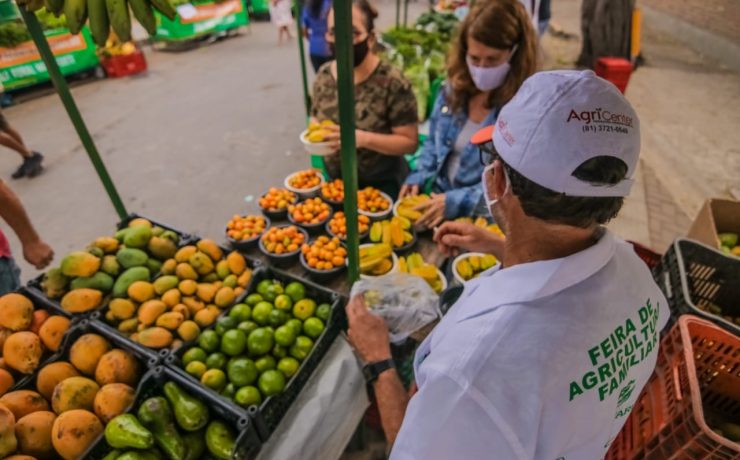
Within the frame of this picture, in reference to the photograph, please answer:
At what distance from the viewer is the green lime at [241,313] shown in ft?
6.49

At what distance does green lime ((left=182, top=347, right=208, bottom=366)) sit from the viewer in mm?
1804

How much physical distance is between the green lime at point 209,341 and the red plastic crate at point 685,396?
2.06 meters

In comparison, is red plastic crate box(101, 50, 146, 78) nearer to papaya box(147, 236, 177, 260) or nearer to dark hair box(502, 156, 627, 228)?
papaya box(147, 236, 177, 260)

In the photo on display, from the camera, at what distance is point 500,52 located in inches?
96.5

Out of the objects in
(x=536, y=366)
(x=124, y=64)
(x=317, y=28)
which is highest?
(x=536, y=366)

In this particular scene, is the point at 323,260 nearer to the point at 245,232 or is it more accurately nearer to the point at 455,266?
the point at 245,232

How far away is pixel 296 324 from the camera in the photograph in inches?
77.5

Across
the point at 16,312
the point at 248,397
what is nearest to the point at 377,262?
the point at 248,397

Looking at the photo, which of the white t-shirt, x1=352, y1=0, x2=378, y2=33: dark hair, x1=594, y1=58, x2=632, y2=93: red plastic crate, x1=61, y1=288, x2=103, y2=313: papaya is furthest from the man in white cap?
x1=594, y1=58, x2=632, y2=93: red plastic crate

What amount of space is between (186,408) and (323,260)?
115cm

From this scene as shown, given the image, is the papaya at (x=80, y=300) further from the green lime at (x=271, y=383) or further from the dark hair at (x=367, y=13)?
the dark hair at (x=367, y=13)

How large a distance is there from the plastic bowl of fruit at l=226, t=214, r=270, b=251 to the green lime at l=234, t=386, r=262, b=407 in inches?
48.9

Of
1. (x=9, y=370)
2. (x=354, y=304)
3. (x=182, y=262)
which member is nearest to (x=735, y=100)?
(x=354, y=304)

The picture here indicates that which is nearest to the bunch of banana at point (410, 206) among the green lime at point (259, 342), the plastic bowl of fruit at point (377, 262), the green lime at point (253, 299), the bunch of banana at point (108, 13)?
the plastic bowl of fruit at point (377, 262)
